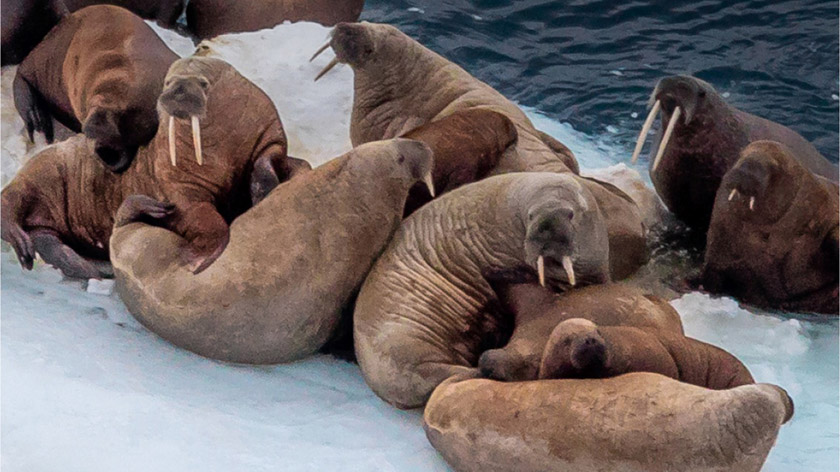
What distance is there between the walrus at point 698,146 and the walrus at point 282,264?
1.91m

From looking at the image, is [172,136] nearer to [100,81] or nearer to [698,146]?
[100,81]

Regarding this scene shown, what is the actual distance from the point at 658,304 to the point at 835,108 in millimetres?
5090

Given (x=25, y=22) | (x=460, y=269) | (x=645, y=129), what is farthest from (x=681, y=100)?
(x=25, y=22)

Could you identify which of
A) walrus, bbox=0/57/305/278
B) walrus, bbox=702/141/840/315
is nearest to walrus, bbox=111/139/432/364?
walrus, bbox=0/57/305/278

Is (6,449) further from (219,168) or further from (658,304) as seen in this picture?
(658,304)

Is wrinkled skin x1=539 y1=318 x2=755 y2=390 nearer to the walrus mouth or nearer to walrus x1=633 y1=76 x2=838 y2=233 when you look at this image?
the walrus mouth

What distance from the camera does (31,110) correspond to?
4.99 meters

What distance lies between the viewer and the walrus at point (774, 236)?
4.28 m

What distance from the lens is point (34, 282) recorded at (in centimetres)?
381

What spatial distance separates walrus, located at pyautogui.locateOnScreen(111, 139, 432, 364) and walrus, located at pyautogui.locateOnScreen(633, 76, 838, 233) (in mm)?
1913

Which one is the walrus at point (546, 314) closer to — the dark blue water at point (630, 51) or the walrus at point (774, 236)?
the walrus at point (774, 236)

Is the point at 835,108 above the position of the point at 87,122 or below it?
below

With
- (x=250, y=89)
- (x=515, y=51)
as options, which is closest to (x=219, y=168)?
(x=250, y=89)

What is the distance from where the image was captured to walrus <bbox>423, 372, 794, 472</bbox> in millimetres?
2412
